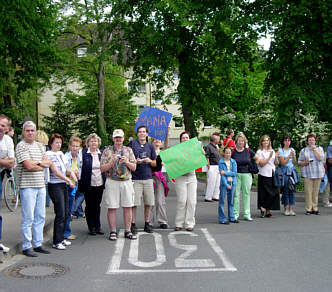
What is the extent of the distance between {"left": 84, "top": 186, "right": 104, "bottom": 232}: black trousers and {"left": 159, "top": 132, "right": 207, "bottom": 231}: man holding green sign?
1.39 meters

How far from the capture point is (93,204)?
28.6 ft

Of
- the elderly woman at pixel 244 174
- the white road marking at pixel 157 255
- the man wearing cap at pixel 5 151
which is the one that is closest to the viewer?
the white road marking at pixel 157 255

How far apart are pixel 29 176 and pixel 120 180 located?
1.84 m

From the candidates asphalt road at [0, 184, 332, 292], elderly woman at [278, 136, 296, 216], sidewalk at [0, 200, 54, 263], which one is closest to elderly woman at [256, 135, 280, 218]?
elderly woman at [278, 136, 296, 216]

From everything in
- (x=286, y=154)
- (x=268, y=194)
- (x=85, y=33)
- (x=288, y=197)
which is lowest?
(x=288, y=197)

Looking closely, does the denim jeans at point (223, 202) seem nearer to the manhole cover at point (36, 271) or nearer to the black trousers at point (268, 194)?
the black trousers at point (268, 194)

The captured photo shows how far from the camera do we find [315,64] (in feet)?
59.6

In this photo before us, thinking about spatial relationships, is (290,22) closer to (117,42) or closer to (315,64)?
(315,64)

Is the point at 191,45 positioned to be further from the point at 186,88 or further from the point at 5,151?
the point at 5,151

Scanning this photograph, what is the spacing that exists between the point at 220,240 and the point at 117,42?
62.3ft

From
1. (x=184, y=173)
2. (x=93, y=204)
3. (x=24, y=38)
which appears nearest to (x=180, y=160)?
(x=184, y=173)

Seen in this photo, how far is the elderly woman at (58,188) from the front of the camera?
24.5ft

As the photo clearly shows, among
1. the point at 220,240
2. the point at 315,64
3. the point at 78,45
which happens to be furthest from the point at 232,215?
the point at 78,45

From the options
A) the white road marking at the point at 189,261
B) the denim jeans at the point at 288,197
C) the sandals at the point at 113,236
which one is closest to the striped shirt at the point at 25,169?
the sandals at the point at 113,236
